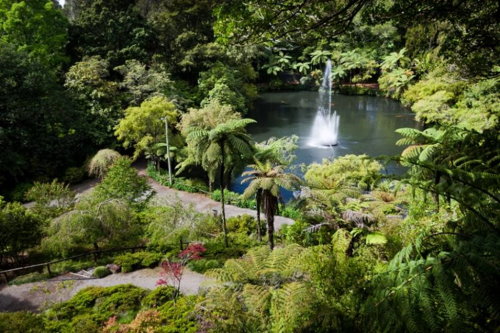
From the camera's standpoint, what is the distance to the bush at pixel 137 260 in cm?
1104

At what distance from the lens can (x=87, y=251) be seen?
12414 millimetres

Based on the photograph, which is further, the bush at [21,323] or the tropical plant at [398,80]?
the tropical plant at [398,80]

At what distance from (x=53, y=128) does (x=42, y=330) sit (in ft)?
45.9

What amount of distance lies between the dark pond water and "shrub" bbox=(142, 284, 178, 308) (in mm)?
10162

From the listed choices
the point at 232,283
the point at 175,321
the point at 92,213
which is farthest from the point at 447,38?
the point at 92,213

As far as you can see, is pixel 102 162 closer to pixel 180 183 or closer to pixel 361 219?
pixel 180 183

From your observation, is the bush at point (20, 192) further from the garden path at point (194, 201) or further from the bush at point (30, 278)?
the bush at point (30, 278)

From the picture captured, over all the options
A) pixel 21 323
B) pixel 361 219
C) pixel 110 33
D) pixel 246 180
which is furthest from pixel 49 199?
pixel 110 33

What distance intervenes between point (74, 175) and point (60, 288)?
9614 millimetres

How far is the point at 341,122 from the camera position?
29.4 meters

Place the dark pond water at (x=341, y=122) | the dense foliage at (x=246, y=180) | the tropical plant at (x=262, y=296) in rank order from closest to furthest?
the dense foliage at (x=246, y=180) < the tropical plant at (x=262, y=296) < the dark pond water at (x=341, y=122)

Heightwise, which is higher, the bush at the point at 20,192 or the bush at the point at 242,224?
the bush at the point at 20,192

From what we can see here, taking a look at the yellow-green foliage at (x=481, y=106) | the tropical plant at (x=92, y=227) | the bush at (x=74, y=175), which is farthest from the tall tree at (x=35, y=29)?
the yellow-green foliage at (x=481, y=106)

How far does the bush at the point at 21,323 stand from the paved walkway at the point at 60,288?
1718mm
